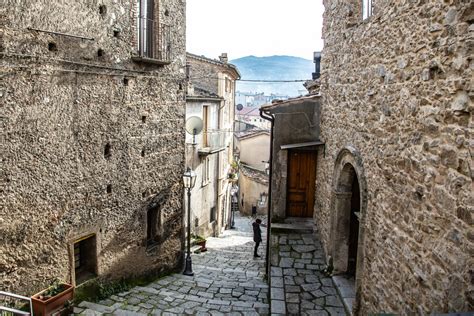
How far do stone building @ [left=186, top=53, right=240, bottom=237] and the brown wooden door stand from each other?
498 centimetres

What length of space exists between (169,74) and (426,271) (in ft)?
25.3

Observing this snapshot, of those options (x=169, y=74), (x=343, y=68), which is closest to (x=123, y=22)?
(x=169, y=74)

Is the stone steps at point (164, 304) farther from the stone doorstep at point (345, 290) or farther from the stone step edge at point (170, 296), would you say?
the stone doorstep at point (345, 290)

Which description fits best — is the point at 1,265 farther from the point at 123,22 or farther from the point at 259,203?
the point at 259,203

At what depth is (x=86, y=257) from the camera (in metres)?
8.12

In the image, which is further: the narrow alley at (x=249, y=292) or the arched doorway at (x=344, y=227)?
the arched doorway at (x=344, y=227)

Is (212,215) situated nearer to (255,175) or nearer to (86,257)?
(255,175)

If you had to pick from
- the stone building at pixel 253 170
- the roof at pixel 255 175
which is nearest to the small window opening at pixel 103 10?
the stone building at pixel 253 170

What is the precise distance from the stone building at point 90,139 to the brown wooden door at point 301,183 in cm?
297

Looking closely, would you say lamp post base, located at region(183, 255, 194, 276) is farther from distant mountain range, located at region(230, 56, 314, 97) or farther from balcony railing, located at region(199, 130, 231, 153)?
distant mountain range, located at region(230, 56, 314, 97)

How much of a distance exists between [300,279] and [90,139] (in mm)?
4963

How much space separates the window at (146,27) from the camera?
8906mm

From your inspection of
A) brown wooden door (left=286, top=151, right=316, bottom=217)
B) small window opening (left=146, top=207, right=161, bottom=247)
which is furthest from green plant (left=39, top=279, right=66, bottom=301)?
brown wooden door (left=286, top=151, right=316, bottom=217)

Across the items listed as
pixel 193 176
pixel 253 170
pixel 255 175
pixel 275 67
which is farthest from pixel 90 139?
pixel 275 67
